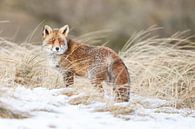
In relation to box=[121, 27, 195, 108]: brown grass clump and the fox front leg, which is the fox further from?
box=[121, 27, 195, 108]: brown grass clump

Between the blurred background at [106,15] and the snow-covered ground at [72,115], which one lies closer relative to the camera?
the snow-covered ground at [72,115]

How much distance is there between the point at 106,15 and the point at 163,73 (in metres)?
8.73

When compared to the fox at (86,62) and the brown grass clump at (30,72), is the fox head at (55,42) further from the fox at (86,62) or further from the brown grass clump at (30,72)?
the brown grass clump at (30,72)

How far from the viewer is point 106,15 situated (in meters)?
15.6

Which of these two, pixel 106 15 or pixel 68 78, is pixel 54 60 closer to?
pixel 68 78

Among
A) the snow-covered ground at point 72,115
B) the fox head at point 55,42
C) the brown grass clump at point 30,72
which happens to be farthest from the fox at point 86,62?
the snow-covered ground at point 72,115

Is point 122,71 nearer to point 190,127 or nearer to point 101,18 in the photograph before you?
point 190,127

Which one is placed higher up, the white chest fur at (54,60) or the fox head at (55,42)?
the fox head at (55,42)

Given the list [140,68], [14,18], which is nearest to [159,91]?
[140,68]

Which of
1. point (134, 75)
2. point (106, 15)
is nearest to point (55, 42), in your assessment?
point (134, 75)

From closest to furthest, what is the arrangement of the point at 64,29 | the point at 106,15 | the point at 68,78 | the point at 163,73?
1. the point at 68,78
2. the point at 64,29
3. the point at 163,73
4. the point at 106,15

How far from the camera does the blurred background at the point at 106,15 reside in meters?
14.6

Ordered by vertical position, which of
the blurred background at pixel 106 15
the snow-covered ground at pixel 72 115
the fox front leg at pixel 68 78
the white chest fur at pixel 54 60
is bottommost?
the snow-covered ground at pixel 72 115

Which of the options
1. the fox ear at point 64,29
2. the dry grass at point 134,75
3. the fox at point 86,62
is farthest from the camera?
the fox ear at point 64,29
